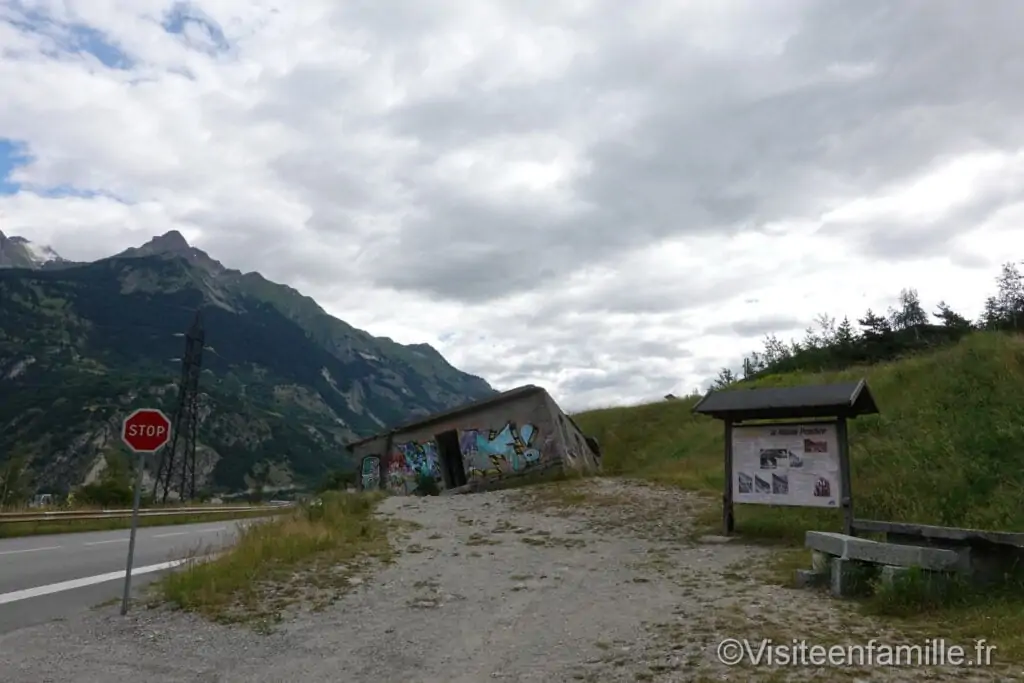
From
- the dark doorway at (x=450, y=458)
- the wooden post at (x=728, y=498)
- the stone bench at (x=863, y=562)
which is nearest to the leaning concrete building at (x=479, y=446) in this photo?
the dark doorway at (x=450, y=458)

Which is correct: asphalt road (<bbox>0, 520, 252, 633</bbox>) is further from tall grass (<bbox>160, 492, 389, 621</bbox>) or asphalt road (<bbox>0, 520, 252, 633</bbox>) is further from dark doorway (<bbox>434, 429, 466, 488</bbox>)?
dark doorway (<bbox>434, 429, 466, 488</bbox>)

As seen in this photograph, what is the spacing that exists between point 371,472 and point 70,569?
52.6 ft

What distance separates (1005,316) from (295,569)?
36.1 m

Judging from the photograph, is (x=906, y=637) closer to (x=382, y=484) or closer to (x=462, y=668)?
(x=462, y=668)

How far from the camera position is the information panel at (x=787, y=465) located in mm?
11781

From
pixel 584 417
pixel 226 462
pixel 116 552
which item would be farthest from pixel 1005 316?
pixel 226 462

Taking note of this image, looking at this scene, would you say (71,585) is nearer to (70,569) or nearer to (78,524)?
(70,569)

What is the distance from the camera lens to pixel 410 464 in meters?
27.3

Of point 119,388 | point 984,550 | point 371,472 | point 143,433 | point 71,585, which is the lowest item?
Result: point 71,585

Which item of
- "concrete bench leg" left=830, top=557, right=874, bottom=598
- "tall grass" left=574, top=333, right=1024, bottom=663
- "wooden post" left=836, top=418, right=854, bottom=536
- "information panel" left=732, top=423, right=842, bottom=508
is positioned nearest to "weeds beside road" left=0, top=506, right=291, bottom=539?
"information panel" left=732, top=423, right=842, bottom=508

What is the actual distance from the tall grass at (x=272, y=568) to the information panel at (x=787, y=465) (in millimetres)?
6085

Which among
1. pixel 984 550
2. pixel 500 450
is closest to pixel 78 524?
pixel 500 450

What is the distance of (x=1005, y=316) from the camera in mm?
35188

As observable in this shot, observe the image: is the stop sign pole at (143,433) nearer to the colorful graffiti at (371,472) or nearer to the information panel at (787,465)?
the information panel at (787,465)
